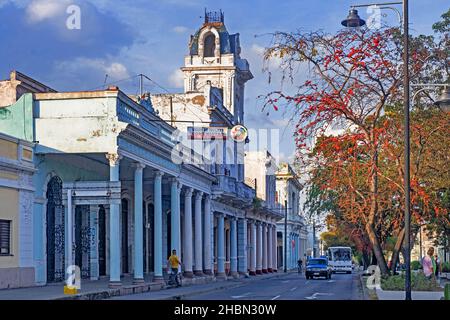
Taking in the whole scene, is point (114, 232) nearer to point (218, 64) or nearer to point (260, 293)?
point (260, 293)

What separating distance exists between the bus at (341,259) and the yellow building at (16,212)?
51.1m

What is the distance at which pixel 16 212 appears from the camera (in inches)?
1039

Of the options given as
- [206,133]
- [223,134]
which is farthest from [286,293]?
[223,134]

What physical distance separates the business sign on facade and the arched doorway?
15.7m

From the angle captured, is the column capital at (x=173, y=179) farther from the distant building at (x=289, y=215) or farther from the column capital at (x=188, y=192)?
the distant building at (x=289, y=215)

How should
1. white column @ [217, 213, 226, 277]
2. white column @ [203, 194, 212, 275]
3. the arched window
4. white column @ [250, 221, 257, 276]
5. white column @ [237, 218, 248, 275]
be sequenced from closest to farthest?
white column @ [203, 194, 212, 275]
white column @ [217, 213, 226, 277]
white column @ [237, 218, 248, 275]
white column @ [250, 221, 257, 276]
the arched window

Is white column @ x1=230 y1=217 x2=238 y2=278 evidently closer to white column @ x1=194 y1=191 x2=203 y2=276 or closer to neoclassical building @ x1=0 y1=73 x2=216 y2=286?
white column @ x1=194 y1=191 x2=203 y2=276

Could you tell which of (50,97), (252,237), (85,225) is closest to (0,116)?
(50,97)

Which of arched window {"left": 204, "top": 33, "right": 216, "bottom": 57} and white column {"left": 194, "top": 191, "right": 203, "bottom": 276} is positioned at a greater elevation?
arched window {"left": 204, "top": 33, "right": 216, "bottom": 57}

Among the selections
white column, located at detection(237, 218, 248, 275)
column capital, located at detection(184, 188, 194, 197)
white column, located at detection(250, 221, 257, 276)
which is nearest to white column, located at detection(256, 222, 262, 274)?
white column, located at detection(250, 221, 257, 276)

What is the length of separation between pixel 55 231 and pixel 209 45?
129 feet

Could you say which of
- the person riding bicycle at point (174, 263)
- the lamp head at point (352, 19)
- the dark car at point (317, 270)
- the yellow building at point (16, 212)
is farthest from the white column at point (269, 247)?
the lamp head at point (352, 19)

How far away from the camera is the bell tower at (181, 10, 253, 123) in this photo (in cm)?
6488

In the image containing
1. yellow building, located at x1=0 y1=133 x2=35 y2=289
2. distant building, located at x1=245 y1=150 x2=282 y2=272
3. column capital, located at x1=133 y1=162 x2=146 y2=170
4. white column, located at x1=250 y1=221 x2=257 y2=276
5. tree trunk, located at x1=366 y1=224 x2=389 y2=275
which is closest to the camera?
yellow building, located at x1=0 y1=133 x2=35 y2=289
